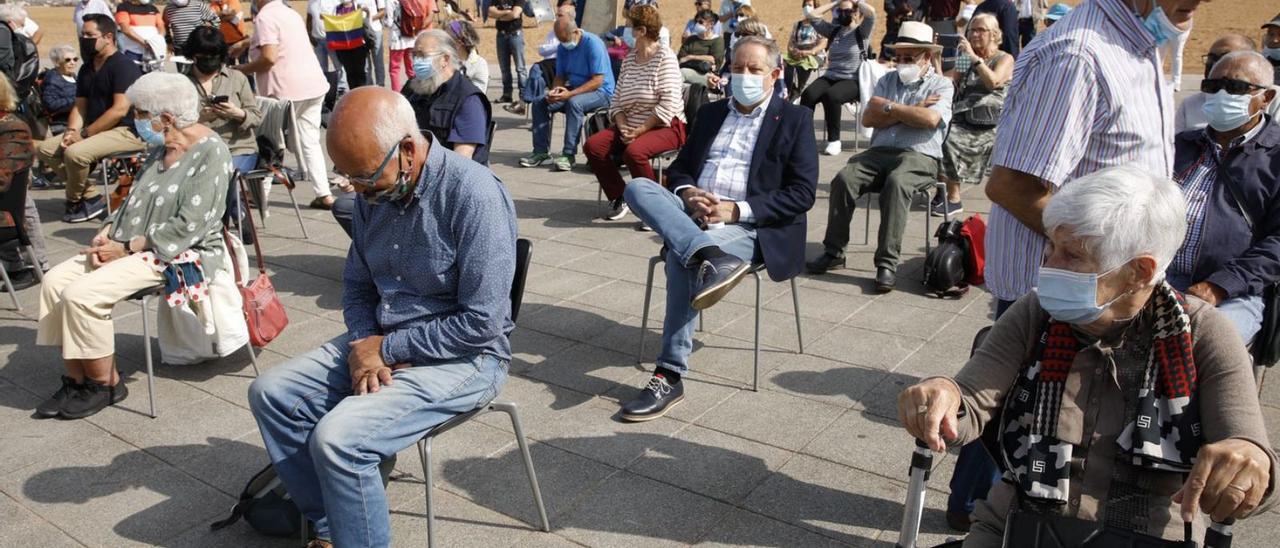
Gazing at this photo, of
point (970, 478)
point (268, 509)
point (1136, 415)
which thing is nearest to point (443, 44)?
point (268, 509)

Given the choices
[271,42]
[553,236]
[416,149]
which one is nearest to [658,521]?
[416,149]

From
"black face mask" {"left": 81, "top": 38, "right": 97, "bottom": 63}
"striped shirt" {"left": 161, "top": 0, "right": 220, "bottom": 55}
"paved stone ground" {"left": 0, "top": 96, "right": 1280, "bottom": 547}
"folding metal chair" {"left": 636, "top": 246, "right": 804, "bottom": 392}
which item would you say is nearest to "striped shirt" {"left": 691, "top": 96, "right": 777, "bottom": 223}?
"folding metal chair" {"left": 636, "top": 246, "right": 804, "bottom": 392}

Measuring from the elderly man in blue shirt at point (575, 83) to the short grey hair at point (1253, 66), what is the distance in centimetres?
603

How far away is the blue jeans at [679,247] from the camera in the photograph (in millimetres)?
4328

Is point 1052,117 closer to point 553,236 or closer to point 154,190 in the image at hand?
point 154,190

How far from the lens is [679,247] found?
441 centimetres

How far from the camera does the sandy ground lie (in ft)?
61.7

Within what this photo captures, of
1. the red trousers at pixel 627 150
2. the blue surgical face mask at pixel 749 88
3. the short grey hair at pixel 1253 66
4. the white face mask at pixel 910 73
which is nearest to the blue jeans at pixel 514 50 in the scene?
Result: the red trousers at pixel 627 150

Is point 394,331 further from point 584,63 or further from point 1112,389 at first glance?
point 584,63

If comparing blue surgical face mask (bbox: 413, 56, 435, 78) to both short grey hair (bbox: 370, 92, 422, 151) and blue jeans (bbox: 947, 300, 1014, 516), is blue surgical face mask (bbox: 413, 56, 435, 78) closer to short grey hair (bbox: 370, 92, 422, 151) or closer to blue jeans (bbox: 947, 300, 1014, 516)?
short grey hair (bbox: 370, 92, 422, 151)

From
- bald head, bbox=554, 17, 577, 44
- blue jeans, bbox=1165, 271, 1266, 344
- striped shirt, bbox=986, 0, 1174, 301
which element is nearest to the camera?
striped shirt, bbox=986, 0, 1174, 301

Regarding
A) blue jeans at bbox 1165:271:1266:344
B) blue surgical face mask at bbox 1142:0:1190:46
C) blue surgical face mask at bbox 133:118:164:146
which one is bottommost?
blue jeans at bbox 1165:271:1266:344

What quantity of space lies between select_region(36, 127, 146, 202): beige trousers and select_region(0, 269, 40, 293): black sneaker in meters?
1.38

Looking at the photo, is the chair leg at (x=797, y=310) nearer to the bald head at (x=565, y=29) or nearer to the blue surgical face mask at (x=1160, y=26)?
the blue surgical face mask at (x=1160, y=26)
